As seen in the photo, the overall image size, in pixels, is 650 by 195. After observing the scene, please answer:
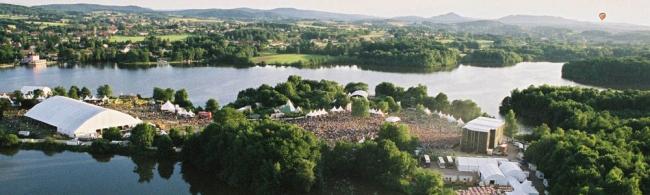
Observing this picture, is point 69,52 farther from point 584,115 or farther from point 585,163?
point 585,163

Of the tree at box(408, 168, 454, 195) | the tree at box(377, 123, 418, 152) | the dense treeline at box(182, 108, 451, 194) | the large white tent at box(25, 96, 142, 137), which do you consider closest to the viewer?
the tree at box(408, 168, 454, 195)

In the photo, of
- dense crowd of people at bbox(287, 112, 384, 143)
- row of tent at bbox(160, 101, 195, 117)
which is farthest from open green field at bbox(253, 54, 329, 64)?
dense crowd of people at bbox(287, 112, 384, 143)

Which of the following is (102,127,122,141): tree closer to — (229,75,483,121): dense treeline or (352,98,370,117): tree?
(229,75,483,121): dense treeline

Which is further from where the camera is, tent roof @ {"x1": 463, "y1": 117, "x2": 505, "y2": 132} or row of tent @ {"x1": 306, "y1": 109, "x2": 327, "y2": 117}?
row of tent @ {"x1": 306, "y1": 109, "x2": 327, "y2": 117}

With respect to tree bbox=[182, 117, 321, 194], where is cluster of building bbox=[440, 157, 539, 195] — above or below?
below

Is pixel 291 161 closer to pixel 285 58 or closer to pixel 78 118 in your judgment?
pixel 78 118

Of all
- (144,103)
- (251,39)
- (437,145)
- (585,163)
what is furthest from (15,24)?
(585,163)
